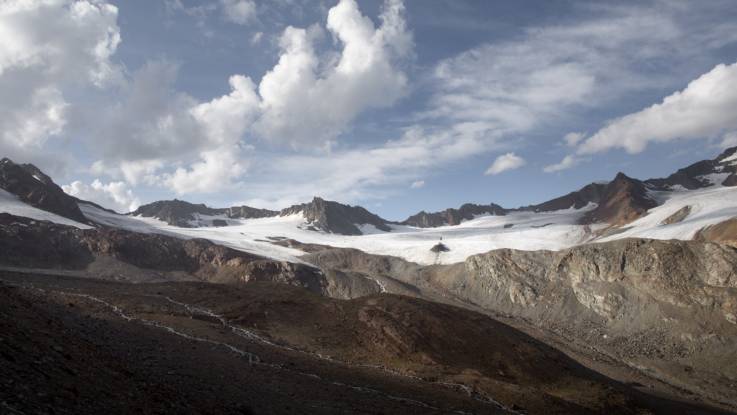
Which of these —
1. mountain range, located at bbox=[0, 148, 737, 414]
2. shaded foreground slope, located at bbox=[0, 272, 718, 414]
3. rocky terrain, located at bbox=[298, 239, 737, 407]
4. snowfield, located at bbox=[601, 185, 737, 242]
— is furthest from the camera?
snowfield, located at bbox=[601, 185, 737, 242]

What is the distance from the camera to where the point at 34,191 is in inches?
5591

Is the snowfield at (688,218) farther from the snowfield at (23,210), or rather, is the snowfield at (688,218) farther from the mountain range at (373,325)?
the snowfield at (23,210)

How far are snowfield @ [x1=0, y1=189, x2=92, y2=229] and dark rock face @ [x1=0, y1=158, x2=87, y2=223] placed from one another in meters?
3.18

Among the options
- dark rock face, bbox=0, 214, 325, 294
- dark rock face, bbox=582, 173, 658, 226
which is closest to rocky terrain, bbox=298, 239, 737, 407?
dark rock face, bbox=0, 214, 325, 294

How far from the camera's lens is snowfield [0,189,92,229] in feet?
402

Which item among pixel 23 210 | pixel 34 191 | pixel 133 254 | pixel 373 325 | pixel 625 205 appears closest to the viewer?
pixel 373 325

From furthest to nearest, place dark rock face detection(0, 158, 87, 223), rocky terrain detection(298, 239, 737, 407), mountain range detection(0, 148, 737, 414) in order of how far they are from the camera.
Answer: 1. dark rock face detection(0, 158, 87, 223)
2. rocky terrain detection(298, 239, 737, 407)
3. mountain range detection(0, 148, 737, 414)

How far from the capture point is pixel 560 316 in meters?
93.9

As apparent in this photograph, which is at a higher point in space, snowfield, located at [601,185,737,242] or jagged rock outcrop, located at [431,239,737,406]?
snowfield, located at [601,185,737,242]

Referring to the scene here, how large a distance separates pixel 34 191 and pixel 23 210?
1944 centimetres

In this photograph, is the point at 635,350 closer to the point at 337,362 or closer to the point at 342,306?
the point at 342,306

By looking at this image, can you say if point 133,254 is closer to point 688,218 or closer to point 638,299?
point 638,299

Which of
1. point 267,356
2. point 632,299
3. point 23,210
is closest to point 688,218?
point 632,299

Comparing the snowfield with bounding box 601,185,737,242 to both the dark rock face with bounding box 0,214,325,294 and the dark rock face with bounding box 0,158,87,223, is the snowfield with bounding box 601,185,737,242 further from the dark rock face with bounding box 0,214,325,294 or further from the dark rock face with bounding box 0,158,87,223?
the dark rock face with bounding box 0,158,87,223
